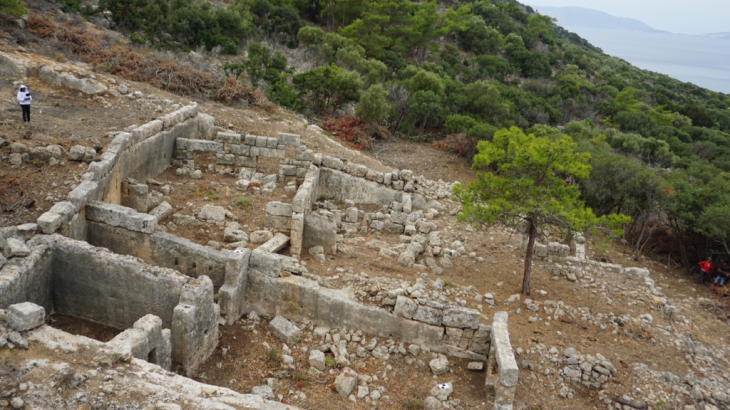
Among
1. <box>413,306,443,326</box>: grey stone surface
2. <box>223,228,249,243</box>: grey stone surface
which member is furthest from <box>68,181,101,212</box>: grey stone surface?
<box>413,306,443,326</box>: grey stone surface

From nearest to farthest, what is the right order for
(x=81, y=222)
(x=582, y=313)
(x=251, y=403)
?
(x=251, y=403)
(x=81, y=222)
(x=582, y=313)

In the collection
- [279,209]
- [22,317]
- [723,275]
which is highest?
[279,209]

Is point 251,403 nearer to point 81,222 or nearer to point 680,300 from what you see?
point 81,222

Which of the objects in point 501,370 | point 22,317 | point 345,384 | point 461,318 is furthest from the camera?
point 461,318

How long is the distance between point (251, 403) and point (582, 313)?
707cm

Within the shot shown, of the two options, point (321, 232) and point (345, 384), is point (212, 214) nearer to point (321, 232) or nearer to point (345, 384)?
point (321, 232)

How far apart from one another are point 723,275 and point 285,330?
13600mm

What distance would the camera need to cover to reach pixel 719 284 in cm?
1511

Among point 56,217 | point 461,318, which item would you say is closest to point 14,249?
point 56,217

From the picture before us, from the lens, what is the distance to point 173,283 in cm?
776

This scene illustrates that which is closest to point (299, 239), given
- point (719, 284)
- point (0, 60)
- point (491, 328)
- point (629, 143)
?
point (491, 328)

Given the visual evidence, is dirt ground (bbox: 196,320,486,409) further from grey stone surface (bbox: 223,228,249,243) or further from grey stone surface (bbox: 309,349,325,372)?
grey stone surface (bbox: 223,228,249,243)

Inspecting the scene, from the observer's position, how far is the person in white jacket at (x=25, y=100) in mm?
11105

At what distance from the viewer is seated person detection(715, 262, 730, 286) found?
15.1 metres
